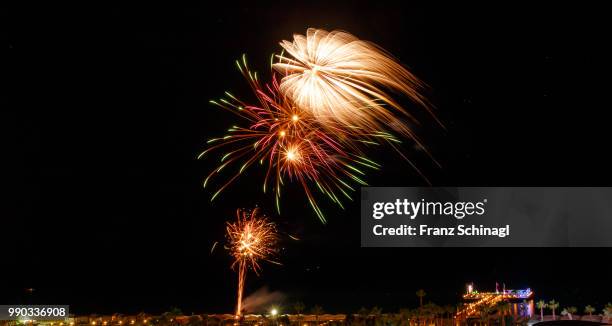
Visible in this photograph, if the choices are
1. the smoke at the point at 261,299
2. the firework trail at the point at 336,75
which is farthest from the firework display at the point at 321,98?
the smoke at the point at 261,299

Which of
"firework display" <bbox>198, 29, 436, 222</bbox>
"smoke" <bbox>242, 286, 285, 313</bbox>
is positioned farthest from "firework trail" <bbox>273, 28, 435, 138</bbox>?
"smoke" <bbox>242, 286, 285, 313</bbox>

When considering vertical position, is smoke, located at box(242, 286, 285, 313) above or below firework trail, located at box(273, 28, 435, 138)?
below

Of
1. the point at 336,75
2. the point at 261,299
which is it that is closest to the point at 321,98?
the point at 336,75

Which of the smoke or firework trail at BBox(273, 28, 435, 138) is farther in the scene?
the smoke

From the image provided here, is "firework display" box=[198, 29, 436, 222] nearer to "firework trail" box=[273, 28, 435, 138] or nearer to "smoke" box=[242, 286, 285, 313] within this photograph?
"firework trail" box=[273, 28, 435, 138]

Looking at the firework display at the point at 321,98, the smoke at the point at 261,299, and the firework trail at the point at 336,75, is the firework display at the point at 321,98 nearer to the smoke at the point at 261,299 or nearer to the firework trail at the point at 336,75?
the firework trail at the point at 336,75

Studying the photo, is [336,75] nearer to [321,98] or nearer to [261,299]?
[321,98]

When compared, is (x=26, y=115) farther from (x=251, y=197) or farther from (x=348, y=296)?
(x=348, y=296)

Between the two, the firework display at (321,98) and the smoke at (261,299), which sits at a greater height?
the firework display at (321,98)

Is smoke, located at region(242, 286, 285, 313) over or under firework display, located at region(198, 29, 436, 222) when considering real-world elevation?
under
